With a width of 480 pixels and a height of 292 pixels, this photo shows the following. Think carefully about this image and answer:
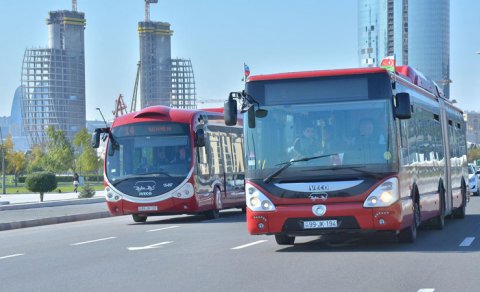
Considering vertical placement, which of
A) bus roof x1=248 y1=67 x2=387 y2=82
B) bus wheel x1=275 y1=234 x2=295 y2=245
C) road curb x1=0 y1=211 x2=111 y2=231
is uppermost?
bus roof x1=248 y1=67 x2=387 y2=82

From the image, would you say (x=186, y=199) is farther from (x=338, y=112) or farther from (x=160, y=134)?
(x=338, y=112)

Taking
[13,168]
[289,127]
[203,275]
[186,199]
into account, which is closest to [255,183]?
[289,127]

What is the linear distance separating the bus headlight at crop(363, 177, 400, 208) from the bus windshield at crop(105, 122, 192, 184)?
40.8 feet

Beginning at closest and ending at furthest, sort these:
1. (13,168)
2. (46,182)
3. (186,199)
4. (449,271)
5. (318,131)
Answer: (449,271) < (318,131) < (186,199) < (46,182) < (13,168)

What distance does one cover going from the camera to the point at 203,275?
475 inches

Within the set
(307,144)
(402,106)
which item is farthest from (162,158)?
(402,106)

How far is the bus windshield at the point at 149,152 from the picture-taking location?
26875mm

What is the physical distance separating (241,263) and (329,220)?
1965 mm

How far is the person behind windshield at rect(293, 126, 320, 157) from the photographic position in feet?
49.2

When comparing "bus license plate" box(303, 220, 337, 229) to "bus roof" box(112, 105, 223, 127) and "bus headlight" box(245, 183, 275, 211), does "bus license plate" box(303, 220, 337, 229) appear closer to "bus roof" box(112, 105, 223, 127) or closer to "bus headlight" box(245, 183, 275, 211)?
"bus headlight" box(245, 183, 275, 211)

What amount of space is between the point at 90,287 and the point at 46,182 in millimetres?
41286

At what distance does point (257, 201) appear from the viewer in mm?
15234

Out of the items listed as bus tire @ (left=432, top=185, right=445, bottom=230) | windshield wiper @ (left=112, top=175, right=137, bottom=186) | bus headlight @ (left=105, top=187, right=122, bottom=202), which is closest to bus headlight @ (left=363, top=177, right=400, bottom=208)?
bus tire @ (left=432, top=185, right=445, bottom=230)

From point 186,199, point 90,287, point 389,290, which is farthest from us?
point 186,199
